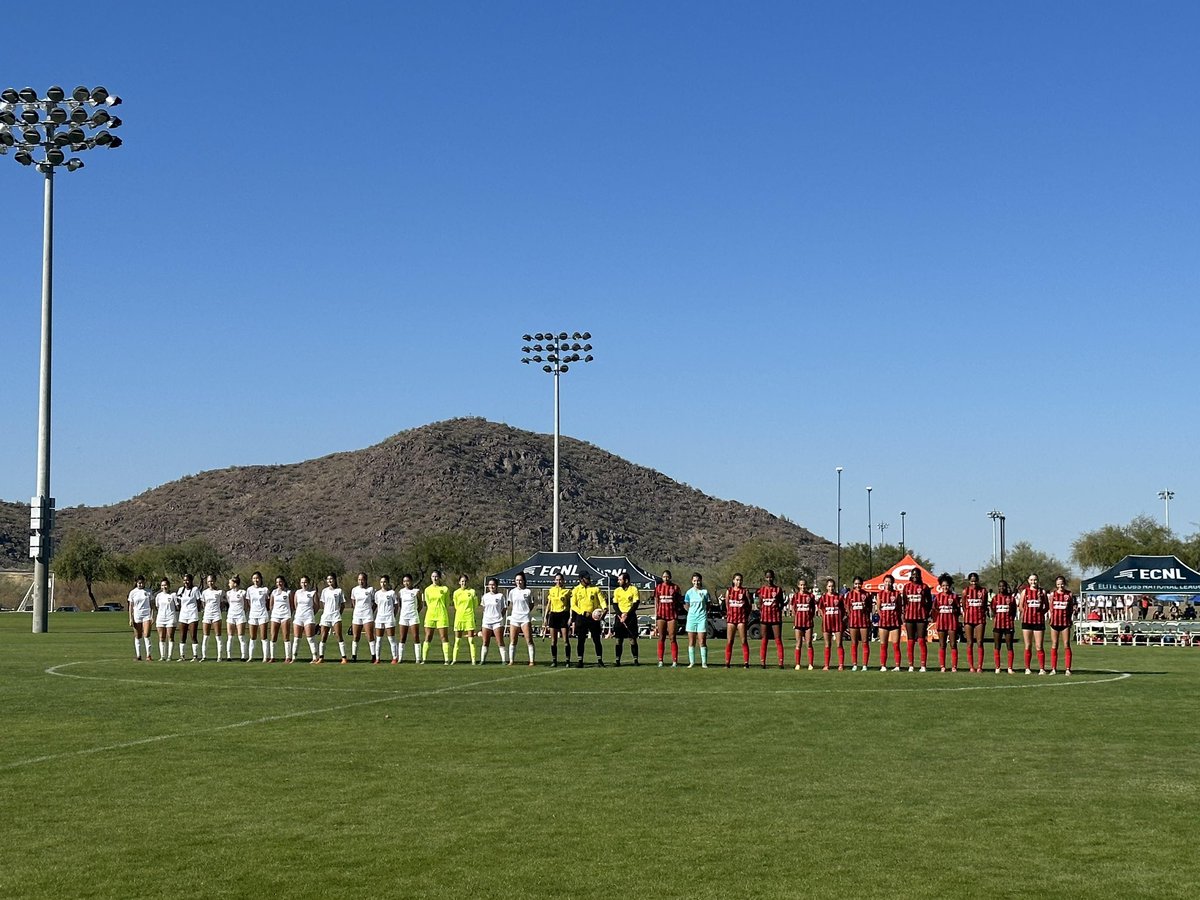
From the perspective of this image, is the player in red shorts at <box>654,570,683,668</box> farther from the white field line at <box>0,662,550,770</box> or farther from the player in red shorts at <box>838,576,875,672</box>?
the white field line at <box>0,662,550,770</box>

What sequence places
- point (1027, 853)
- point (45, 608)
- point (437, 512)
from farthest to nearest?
point (437, 512) → point (45, 608) → point (1027, 853)

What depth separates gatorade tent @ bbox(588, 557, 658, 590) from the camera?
43.4 meters

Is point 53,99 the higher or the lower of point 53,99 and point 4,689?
the higher

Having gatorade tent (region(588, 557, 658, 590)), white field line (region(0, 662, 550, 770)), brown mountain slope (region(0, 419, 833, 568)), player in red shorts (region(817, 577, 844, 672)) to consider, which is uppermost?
brown mountain slope (region(0, 419, 833, 568))

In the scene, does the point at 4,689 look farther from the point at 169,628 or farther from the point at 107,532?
the point at 107,532

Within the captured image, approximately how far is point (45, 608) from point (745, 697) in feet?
114

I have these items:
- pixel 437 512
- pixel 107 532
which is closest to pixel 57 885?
pixel 437 512

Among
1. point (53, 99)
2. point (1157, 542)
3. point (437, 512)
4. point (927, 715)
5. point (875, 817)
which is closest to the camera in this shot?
point (875, 817)

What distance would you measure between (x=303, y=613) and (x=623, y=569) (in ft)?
48.6

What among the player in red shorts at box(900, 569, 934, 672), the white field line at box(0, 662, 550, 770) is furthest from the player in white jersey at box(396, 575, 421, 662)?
the player in red shorts at box(900, 569, 934, 672)

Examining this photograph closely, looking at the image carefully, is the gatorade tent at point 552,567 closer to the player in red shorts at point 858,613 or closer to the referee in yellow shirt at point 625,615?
the referee in yellow shirt at point 625,615

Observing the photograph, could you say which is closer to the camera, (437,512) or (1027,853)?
(1027,853)

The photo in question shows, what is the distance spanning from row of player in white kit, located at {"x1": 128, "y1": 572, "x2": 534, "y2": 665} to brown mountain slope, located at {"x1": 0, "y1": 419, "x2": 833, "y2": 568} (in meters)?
120

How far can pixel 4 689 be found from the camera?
22703 millimetres
